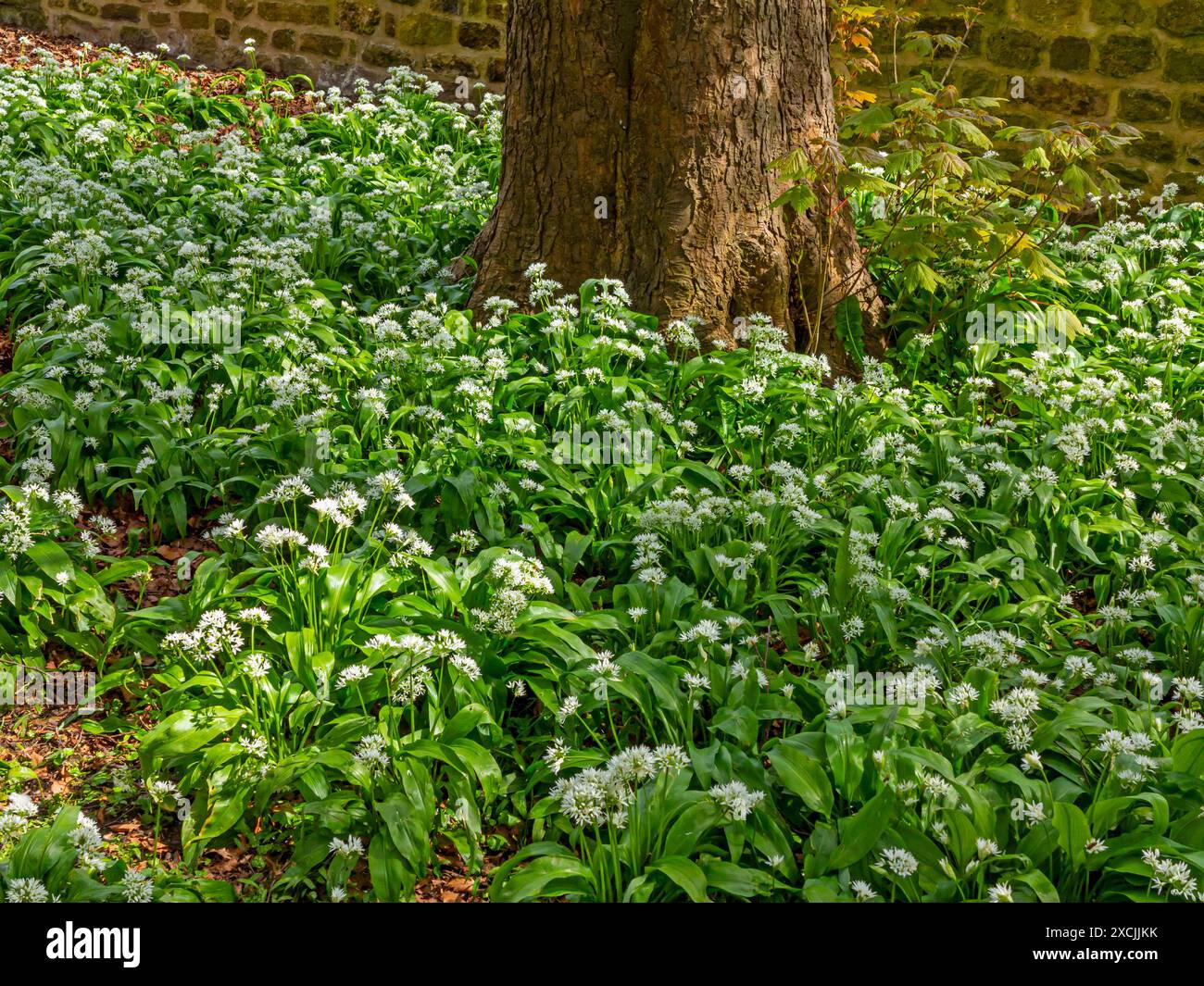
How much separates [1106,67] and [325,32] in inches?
224

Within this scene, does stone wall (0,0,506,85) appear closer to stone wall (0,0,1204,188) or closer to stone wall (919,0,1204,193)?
stone wall (0,0,1204,188)

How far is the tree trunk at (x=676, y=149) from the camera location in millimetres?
4668

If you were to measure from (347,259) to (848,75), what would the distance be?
10.1 feet

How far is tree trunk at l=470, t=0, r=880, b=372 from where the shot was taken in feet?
15.3

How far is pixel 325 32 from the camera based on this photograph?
8453 millimetres

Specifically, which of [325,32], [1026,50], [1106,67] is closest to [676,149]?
[1026,50]

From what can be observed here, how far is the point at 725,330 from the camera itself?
4879 mm

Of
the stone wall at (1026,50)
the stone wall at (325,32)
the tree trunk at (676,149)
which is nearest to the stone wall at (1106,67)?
the stone wall at (1026,50)

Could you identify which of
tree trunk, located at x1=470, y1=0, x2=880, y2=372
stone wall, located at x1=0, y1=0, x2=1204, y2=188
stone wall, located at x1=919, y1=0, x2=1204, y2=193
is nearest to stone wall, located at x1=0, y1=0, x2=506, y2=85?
stone wall, located at x1=0, y1=0, x2=1204, y2=188

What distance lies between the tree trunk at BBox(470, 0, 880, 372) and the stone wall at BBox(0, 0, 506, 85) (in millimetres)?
3540

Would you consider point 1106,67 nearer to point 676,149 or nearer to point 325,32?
point 676,149

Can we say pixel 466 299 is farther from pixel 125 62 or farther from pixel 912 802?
pixel 125 62

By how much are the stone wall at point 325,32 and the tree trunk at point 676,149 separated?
354 cm

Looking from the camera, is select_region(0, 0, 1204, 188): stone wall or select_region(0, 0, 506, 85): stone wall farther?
select_region(0, 0, 506, 85): stone wall
